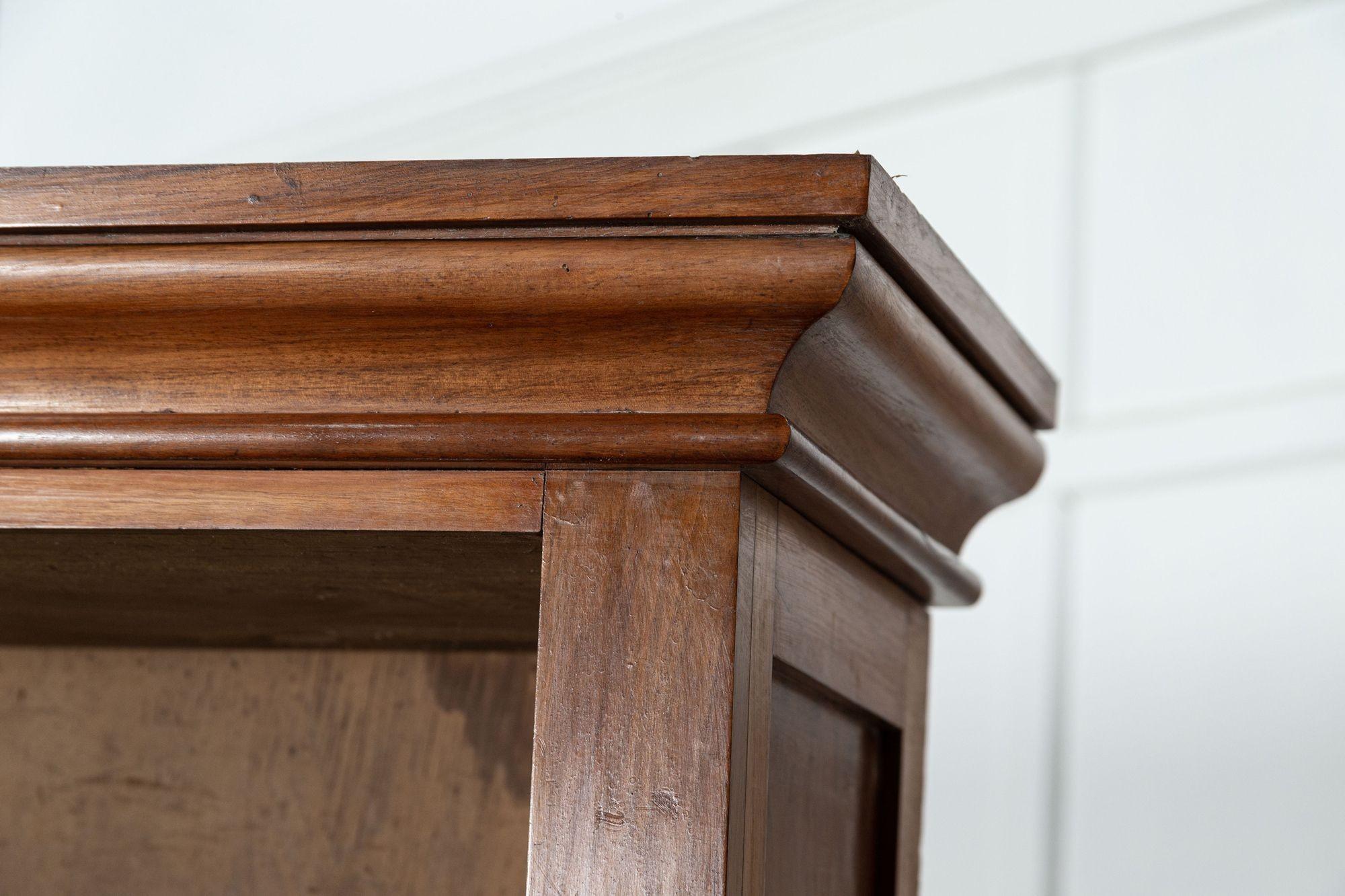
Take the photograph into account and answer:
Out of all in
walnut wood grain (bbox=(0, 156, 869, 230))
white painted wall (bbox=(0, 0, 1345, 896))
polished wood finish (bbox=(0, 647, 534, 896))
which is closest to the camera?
walnut wood grain (bbox=(0, 156, 869, 230))

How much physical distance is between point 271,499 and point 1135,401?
2.43ft

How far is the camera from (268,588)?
1.94 ft

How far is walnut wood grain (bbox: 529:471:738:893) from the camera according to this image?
0.42 meters

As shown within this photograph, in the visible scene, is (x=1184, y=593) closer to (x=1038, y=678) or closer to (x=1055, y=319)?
(x=1038, y=678)

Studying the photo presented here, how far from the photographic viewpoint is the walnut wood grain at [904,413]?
0.45m

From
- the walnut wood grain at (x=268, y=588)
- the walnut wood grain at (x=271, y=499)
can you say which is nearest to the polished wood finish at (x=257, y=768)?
the walnut wood grain at (x=268, y=588)

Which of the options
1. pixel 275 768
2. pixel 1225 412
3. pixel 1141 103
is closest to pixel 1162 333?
pixel 1225 412

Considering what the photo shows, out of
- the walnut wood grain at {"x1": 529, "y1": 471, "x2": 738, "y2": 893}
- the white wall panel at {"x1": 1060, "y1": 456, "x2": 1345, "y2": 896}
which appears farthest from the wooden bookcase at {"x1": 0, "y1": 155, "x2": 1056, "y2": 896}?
the white wall panel at {"x1": 1060, "y1": 456, "x2": 1345, "y2": 896}

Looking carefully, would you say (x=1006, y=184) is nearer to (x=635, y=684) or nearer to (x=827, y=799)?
(x=827, y=799)

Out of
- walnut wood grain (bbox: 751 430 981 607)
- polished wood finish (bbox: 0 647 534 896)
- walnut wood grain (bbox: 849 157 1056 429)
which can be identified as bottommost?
polished wood finish (bbox: 0 647 534 896)

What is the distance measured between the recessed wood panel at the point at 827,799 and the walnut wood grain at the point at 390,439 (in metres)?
0.10

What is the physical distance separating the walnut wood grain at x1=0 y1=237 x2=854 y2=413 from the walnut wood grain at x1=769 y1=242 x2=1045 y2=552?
2 cm

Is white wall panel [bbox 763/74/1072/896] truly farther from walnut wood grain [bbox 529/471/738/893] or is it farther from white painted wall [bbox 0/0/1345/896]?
walnut wood grain [bbox 529/471/738/893]

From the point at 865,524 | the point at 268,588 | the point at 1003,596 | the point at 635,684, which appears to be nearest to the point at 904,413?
the point at 865,524
